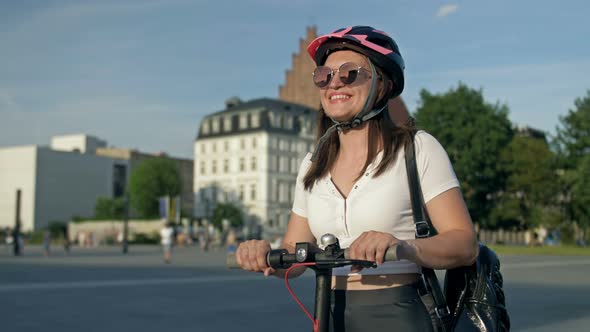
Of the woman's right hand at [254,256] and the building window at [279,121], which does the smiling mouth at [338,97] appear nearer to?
the woman's right hand at [254,256]

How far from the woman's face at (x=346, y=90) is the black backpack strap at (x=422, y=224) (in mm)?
230

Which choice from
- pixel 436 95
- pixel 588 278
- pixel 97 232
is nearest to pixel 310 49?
pixel 588 278

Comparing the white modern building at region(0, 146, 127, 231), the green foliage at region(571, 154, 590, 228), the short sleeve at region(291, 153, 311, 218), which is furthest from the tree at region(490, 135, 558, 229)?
the white modern building at region(0, 146, 127, 231)

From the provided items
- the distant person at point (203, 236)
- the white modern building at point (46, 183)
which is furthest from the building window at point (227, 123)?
the white modern building at point (46, 183)

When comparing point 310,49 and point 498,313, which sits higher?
point 310,49

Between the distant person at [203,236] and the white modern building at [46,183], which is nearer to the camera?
the distant person at [203,236]

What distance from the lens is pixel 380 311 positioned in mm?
2363

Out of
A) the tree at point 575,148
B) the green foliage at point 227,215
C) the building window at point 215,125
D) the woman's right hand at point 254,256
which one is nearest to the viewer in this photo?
the woman's right hand at point 254,256

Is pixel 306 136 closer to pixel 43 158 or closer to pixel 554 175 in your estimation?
pixel 43 158

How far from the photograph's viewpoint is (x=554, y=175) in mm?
63562

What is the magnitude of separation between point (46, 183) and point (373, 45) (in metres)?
117

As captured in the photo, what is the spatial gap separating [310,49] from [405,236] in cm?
72

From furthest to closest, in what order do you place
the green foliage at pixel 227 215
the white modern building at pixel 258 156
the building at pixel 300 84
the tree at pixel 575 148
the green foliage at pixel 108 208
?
the green foliage at pixel 108 208 → the white modern building at pixel 258 156 → the building at pixel 300 84 → the green foliage at pixel 227 215 → the tree at pixel 575 148

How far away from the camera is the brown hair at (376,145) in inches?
98.8
